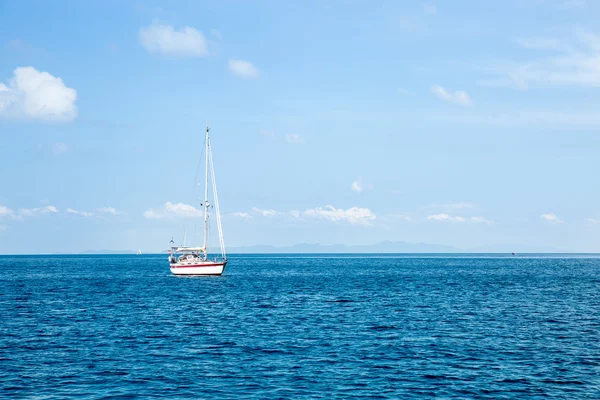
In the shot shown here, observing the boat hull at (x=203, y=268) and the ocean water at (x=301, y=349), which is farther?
the boat hull at (x=203, y=268)

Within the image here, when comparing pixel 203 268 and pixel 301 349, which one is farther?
pixel 203 268

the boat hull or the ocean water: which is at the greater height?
the boat hull

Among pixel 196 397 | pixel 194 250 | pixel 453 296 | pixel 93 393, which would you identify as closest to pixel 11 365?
pixel 93 393

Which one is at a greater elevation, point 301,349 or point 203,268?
point 203,268

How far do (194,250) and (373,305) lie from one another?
60.3 meters

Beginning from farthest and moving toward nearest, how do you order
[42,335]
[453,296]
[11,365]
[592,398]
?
1. [453,296]
2. [42,335]
3. [11,365]
4. [592,398]

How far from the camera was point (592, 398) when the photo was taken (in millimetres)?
31984

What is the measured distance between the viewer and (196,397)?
32.2 meters

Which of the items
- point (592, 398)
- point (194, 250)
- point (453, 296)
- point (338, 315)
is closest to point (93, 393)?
point (592, 398)

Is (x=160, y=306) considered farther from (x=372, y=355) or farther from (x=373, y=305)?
(x=372, y=355)

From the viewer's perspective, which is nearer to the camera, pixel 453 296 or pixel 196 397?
pixel 196 397

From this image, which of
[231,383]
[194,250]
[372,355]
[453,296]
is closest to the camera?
[231,383]

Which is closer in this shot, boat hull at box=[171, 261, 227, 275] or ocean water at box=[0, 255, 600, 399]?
ocean water at box=[0, 255, 600, 399]

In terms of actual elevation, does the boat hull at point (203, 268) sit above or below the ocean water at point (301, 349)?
above
